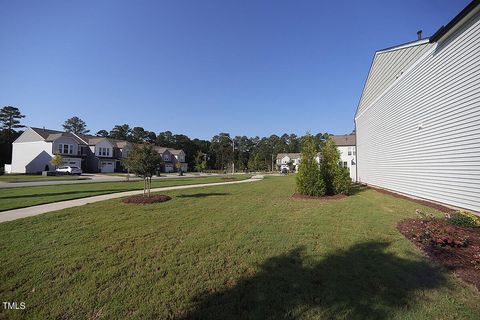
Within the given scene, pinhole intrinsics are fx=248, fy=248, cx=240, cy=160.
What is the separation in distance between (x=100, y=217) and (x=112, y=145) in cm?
4651

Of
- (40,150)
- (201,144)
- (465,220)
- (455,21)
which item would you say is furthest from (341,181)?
(201,144)

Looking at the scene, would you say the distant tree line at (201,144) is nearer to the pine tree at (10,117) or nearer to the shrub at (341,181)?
the pine tree at (10,117)

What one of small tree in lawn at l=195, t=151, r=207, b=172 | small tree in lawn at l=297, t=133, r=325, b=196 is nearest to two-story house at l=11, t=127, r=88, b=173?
small tree in lawn at l=195, t=151, r=207, b=172

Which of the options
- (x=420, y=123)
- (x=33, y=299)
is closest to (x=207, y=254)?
(x=33, y=299)

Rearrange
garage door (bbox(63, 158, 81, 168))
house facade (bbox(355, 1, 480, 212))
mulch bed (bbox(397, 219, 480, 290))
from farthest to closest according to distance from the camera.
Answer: garage door (bbox(63, 158, 81, 168)) → house facade (bbox(355, 1, 480, 212)) → mulch bed (bbox(397, 219, 480, 290))

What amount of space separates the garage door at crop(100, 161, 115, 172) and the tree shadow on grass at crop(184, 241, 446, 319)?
161ft

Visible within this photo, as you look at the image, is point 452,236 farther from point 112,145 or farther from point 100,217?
point 112,145

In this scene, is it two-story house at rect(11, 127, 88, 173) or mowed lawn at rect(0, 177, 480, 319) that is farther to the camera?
two-story house at rect(11, 127, 88, 173)

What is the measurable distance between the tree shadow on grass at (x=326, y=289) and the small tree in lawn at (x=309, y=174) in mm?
8274

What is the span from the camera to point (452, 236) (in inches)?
215

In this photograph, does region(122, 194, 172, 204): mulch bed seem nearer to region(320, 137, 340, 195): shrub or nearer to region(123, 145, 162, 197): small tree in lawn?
region(123, 145, 162, 197): small tree in lawn

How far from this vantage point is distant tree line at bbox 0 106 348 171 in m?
52.3

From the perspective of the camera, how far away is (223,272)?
4.17m

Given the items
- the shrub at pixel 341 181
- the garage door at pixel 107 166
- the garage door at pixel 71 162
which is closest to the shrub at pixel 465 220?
the shrub at pixel 341 181
